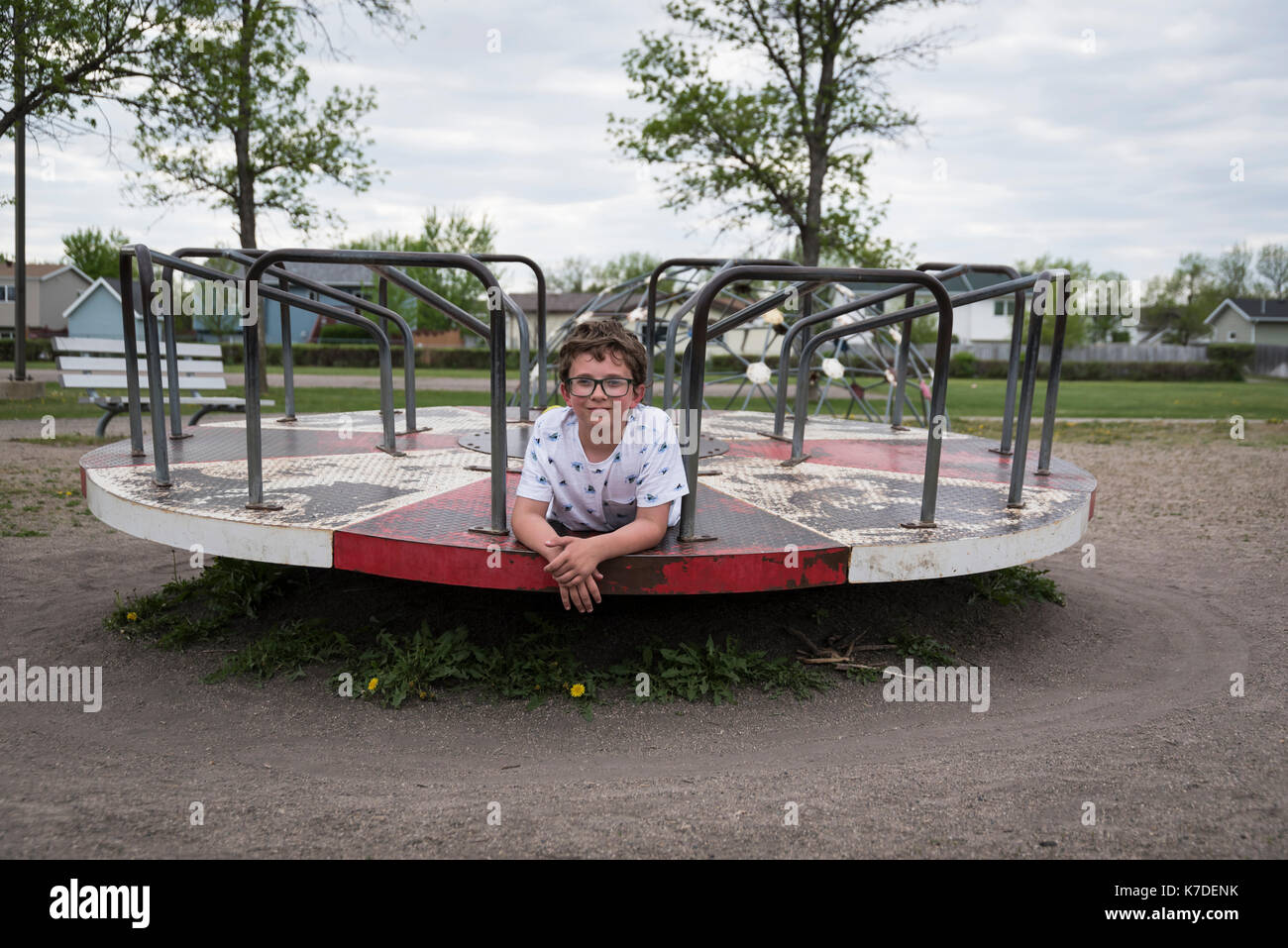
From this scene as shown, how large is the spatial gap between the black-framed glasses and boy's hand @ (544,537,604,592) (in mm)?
423

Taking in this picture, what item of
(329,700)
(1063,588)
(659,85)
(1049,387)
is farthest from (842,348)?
(329,700)

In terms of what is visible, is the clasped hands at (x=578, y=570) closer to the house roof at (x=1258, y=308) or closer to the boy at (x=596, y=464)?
the boy at (x=596, y=464)

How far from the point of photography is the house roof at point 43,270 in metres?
52.6

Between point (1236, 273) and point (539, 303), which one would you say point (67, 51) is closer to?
point (539, 303)

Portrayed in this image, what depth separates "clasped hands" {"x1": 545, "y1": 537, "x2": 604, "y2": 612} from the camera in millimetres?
2398

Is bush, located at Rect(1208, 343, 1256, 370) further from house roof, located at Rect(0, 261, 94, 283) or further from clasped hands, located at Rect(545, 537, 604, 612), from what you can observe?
house roof, located at Rect(0, 261, 94, 283)

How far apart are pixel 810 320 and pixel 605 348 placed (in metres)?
2.26

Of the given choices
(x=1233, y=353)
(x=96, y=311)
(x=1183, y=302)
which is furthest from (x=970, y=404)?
(x=1183, y=302)

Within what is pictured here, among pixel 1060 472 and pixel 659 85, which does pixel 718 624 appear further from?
pixel 659 85

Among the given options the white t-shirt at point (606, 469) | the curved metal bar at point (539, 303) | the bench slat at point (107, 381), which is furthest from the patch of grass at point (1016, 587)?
the bench slat at point (107, 381)

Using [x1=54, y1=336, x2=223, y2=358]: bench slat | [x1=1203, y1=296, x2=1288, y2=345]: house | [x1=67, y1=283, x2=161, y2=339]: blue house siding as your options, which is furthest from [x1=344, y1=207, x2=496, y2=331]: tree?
[x1=1203, y1=296, x2=1288, y2=345]: house

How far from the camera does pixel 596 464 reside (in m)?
2.64

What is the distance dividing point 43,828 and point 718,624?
2.10 metres
